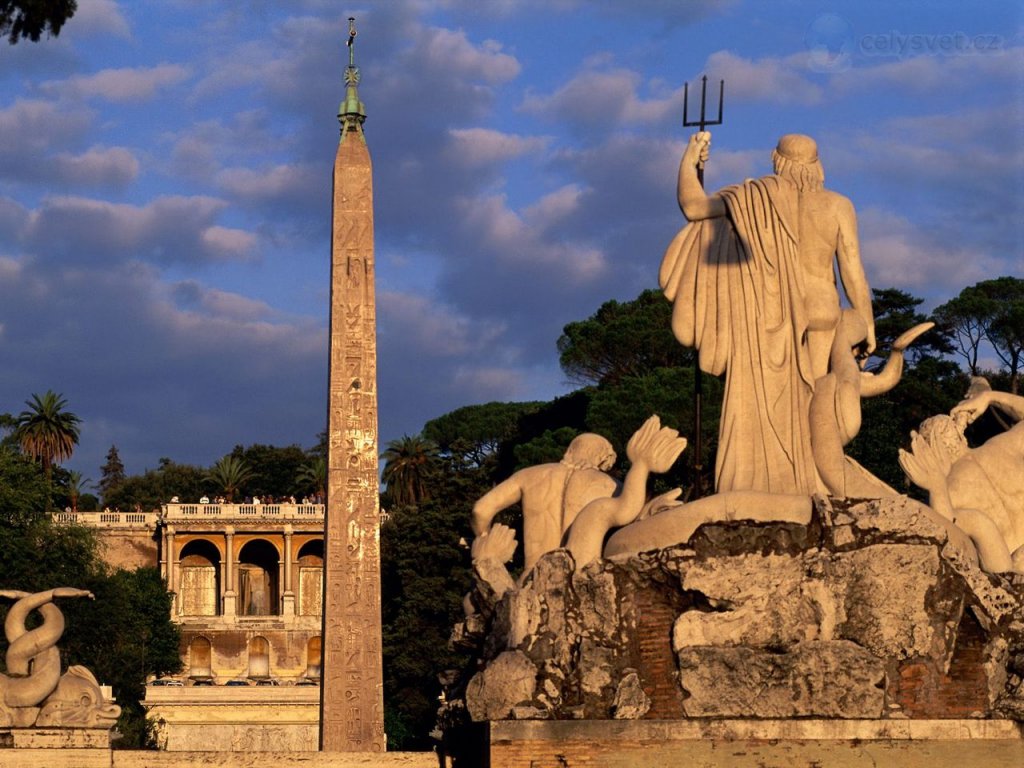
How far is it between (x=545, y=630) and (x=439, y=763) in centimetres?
234

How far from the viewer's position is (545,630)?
19.2m

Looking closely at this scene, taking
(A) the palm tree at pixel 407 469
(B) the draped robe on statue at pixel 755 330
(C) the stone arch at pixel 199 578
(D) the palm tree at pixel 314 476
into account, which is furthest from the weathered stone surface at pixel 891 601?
(D) the palm tree at pixel 314 476

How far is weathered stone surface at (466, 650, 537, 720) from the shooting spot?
1891 centimetres

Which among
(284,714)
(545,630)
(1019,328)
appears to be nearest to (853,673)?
(545,630)

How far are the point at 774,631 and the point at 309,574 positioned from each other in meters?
75.3

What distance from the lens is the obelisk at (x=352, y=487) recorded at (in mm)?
30812

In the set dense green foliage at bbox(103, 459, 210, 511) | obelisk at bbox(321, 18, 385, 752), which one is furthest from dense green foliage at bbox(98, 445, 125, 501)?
obelisk at bbox(321, 18, 385, 752)

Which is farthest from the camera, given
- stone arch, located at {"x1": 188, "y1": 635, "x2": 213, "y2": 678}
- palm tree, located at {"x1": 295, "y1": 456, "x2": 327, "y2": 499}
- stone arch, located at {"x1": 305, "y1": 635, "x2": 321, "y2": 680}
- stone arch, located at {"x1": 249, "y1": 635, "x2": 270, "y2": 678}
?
palm tree, located at {"x1": 295, "y1": 456, "x2": 327, "y2": 499}

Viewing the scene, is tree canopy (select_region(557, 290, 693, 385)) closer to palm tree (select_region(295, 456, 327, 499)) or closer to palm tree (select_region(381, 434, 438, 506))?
palm tree (select_region(381, 434, 438, 506))

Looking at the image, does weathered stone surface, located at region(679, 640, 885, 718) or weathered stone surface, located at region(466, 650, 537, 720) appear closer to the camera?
weathered stone surface, located at region(679, 640, 885, 718)

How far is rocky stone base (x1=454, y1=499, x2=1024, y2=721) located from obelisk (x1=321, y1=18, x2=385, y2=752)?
1146 cm

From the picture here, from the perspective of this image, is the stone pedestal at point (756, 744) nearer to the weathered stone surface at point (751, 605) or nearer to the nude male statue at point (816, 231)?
the weathered stone surface at point (751, 605)

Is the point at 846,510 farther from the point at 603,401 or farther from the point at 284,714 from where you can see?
the point at 284,714

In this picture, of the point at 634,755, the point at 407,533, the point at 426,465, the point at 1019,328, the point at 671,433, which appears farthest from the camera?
the point at 426,465
